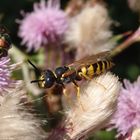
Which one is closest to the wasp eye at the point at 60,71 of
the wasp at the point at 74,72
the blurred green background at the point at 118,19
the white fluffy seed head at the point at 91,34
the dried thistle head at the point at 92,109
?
the wasp at the point at 74,72

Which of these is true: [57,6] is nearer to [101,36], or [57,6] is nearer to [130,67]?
[101,36]

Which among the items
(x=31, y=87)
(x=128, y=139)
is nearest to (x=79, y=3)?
(x=31, y=87)

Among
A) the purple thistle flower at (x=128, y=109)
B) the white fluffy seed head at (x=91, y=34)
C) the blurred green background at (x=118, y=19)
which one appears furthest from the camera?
the blurred green background at (x=118, y=19)

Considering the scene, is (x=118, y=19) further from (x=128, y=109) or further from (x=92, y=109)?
(x=92, y=109)

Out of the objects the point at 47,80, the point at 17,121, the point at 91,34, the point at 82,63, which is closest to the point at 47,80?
the point at 47,80

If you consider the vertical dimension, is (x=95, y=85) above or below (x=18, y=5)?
above

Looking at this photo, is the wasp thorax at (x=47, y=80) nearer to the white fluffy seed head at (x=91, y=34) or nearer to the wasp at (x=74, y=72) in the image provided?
the wasp at (x=74, y=72)
